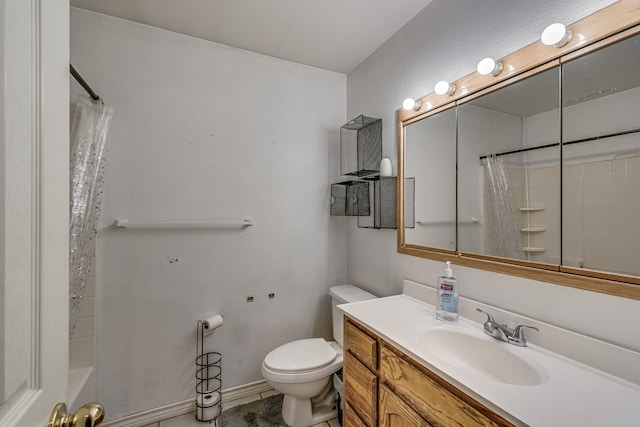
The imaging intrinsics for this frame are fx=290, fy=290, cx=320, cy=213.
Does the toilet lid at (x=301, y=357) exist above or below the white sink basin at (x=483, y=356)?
below

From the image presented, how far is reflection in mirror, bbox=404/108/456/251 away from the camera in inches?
57.8

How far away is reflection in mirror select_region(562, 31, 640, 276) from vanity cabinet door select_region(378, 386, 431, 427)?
0.75 meters

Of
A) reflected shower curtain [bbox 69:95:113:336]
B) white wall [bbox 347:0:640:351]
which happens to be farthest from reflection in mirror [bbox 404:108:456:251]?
reflected shower curtain [bbox 69:95:113:336]

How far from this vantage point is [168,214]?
183 centimetres

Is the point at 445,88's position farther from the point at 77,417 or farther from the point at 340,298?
the point at 77,417

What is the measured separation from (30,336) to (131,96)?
1.73 metres

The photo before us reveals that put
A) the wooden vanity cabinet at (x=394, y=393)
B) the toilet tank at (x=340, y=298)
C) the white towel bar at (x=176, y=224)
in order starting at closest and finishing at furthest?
the wooden vanity cabinet at (x=394, y=393) < the white towel bar at (x=176, y=224) < the toilet tank at (x=340, y=298)

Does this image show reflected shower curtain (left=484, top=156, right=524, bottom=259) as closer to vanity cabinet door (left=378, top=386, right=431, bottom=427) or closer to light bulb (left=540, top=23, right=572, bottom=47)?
light bulb (left=540, top=23, right=572, bottom=47)

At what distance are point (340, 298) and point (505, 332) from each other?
106 centimetres

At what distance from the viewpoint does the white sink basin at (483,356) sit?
3.21ft

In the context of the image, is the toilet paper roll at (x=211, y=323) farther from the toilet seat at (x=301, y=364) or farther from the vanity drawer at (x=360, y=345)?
the vanity drawer at (x=360, y=345)

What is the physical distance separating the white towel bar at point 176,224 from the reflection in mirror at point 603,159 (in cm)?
168

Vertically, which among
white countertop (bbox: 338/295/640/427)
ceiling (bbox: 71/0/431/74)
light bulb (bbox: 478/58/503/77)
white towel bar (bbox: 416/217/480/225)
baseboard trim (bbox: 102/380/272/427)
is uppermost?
ceiling (bbox: 71/0/431/74)

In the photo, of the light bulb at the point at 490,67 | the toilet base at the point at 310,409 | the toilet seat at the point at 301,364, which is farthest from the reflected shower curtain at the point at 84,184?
the light bulb at the point at 490,67
